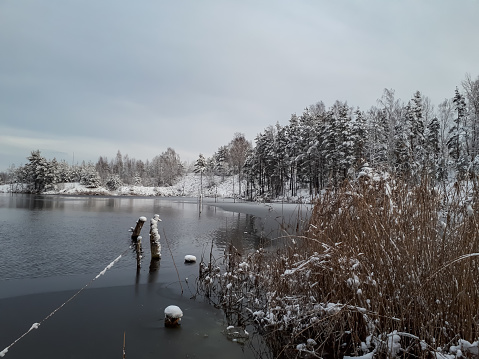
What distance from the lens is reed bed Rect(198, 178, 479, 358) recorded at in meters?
2.67

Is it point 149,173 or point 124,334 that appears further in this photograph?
point 149,173

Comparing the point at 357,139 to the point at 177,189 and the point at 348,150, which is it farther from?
the point at 177,189

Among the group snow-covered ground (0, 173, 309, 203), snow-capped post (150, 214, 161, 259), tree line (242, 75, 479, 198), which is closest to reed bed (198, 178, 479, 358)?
tree line (242, 75, 479, 198)

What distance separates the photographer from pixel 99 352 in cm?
443

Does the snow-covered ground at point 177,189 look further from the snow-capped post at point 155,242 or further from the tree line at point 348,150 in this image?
the snow-capped post at point 155,242

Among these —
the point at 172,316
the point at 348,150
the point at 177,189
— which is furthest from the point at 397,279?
the point at 177,189

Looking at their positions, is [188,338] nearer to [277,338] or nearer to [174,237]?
[277,338]

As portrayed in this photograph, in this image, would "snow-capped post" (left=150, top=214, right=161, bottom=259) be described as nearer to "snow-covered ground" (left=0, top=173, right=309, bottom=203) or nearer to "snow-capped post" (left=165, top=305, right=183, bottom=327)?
"snow-capped post" (left=165, top=305, right=183, bottom=327)

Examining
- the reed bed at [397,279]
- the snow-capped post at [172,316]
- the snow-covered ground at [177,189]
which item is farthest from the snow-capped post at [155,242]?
the snow-covered ground at [177,189]

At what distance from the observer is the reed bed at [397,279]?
2.67 metres

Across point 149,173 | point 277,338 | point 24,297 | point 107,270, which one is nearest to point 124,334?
point 277,338

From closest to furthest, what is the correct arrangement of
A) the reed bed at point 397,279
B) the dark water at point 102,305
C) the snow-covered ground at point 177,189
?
the reed bed at point 397,279, the dark water at point 102,305, the snow-covered ground at point 177,189

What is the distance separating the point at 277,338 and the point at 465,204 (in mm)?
3390

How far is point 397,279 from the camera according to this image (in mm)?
3180
